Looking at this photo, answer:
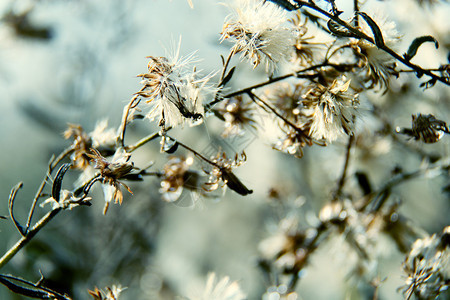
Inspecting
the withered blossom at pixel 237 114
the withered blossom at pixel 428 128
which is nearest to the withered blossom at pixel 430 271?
the withered blossom at pixel 428 128

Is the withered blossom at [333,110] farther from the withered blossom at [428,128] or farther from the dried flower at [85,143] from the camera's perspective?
the dried flower at [85,143]

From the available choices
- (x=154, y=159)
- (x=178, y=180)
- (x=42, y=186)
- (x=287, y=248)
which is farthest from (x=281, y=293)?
(x=154, y=159)

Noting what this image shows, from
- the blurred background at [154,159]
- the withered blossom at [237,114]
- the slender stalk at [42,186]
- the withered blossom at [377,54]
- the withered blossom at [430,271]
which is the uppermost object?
the blurred background at [154,159]

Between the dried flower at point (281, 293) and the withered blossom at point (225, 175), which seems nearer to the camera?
the withered blossom at point (225, 175)

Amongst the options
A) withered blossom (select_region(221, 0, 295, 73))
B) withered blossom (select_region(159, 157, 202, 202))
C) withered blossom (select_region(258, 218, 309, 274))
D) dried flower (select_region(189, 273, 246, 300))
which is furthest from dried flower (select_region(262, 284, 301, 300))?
withered blossom (select_region(221, 0, 295, 73))

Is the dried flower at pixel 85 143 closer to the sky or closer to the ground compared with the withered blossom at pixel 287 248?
closer to the ground

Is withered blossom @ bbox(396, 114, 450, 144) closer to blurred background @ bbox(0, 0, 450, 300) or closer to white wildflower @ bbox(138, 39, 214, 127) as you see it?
white wildflower @ bbox(138, 39, 214, 127)

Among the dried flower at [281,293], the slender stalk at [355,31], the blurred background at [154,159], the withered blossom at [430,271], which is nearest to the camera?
the slender stalk at [355,31]

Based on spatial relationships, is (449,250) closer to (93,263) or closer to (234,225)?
(93,263)
